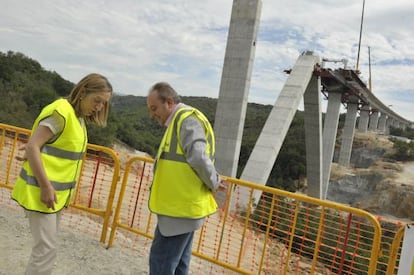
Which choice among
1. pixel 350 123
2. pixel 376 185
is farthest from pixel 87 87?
pixel 350 123

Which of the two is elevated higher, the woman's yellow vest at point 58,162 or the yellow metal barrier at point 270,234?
the woman's yellow vest at point 58,162

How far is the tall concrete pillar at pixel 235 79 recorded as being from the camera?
12.9 metres

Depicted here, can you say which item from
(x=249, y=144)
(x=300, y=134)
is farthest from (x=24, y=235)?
(x=300, y=134)

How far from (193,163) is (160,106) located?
18.3 inches

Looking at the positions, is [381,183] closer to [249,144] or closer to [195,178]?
[249,144]

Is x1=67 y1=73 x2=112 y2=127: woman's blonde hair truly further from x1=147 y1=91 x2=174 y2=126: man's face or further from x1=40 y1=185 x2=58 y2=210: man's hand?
x1=40 y1=185 x2=58 y2=210: man's hand

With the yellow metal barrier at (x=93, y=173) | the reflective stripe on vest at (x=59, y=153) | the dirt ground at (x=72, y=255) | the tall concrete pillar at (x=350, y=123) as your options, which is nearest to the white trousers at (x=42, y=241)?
the reflective stripe on vest at (x=59, y=153)

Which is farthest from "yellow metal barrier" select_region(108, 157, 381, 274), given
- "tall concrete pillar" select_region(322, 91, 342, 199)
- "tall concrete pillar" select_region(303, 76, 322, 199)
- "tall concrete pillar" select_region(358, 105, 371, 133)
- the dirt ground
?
"tall concrete pillar" select_region(358, 105, 371, 133)

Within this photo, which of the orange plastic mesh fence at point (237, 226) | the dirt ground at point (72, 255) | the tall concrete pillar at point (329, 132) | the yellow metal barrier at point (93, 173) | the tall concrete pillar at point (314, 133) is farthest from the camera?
the tall concrete pillar at point (329, 132)

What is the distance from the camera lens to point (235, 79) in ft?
43.4

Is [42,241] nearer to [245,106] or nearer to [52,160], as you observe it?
[52,160]

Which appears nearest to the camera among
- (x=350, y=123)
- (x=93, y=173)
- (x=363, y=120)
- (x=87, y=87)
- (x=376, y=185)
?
(x=87, y=87)

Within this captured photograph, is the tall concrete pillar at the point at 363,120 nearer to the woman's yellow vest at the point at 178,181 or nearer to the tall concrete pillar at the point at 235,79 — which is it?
the tall concrete pillar at the point at 235,79

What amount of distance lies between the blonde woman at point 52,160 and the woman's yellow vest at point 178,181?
586mm
